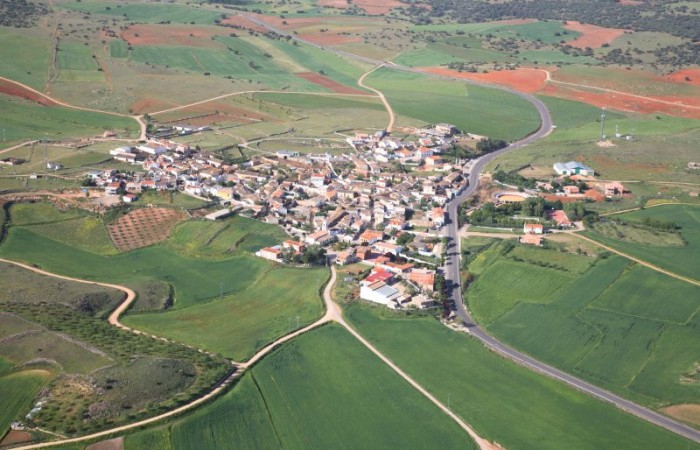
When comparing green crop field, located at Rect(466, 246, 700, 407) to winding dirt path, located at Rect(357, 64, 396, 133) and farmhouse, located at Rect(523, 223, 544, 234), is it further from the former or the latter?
winding dirt path, located at Rect(357, 64, 396, 133)

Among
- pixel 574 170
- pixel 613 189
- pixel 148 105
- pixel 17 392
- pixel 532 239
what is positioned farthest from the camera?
pixel 148 105

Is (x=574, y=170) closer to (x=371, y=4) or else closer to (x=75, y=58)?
(x=75, y=58)

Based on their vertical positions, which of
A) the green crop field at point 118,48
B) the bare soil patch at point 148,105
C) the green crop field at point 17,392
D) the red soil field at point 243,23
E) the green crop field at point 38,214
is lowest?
the green crop field at point 38,214

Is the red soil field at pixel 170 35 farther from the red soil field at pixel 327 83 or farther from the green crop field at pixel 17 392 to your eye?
the green crop field at pixel 17 392

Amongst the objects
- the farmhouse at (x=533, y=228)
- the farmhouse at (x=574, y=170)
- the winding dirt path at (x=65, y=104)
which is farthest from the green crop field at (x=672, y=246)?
the winding dirt path at (x=65, y=104)

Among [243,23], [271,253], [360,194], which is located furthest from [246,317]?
[243,23]
